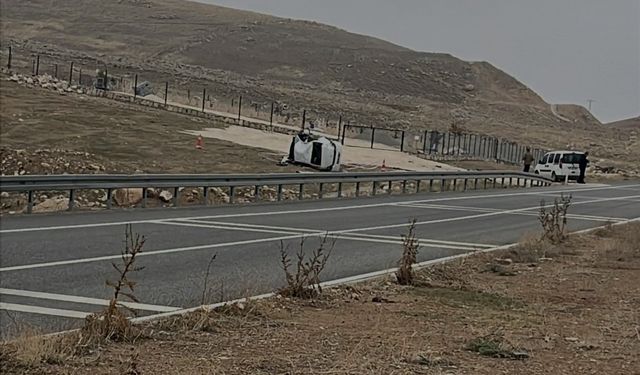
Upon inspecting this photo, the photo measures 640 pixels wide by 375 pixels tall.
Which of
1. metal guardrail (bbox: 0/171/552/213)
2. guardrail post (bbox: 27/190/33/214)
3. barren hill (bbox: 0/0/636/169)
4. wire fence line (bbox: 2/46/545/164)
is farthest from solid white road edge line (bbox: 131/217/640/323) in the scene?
barren hill (bbox: 0/0/636/169)

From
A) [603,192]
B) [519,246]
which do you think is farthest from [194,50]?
[519,246]

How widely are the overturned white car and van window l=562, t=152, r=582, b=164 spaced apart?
53.6ft

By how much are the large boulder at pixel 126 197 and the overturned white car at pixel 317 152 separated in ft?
51.6

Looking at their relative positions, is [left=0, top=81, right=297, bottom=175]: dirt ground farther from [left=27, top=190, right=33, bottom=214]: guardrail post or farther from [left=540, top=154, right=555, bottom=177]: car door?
[left=540, top=154, right=555, bottom=177]: car door

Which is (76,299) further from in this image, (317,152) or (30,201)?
(317,152)

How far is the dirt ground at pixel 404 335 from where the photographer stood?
708 centimetres

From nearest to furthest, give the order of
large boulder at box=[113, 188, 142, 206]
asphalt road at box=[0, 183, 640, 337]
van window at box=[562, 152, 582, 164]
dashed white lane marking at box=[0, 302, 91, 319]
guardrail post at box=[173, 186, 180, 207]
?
dashed white lane marking at box=[0, 302, 91, 319]
asphalt road at box=[0, 183, 640, 337]
guardrail post at box=[173, 186, 180, 207]
large boulder at box=[113, 188, 142, 206]
van window at box=[562, 152, 582, 164]

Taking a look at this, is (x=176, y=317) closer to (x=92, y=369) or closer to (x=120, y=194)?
(x=92, y=369)

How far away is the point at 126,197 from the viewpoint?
24.2m

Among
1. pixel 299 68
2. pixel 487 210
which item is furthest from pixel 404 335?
pixel 299 68

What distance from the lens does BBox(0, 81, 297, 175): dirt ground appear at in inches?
1237

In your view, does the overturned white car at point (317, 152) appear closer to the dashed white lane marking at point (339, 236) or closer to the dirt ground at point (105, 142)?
the dirt ground at point (105, 142)

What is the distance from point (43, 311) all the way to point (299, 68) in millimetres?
140787

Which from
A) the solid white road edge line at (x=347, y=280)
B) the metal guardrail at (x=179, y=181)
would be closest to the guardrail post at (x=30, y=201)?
the metal guardrail at (x=179, y=181)
